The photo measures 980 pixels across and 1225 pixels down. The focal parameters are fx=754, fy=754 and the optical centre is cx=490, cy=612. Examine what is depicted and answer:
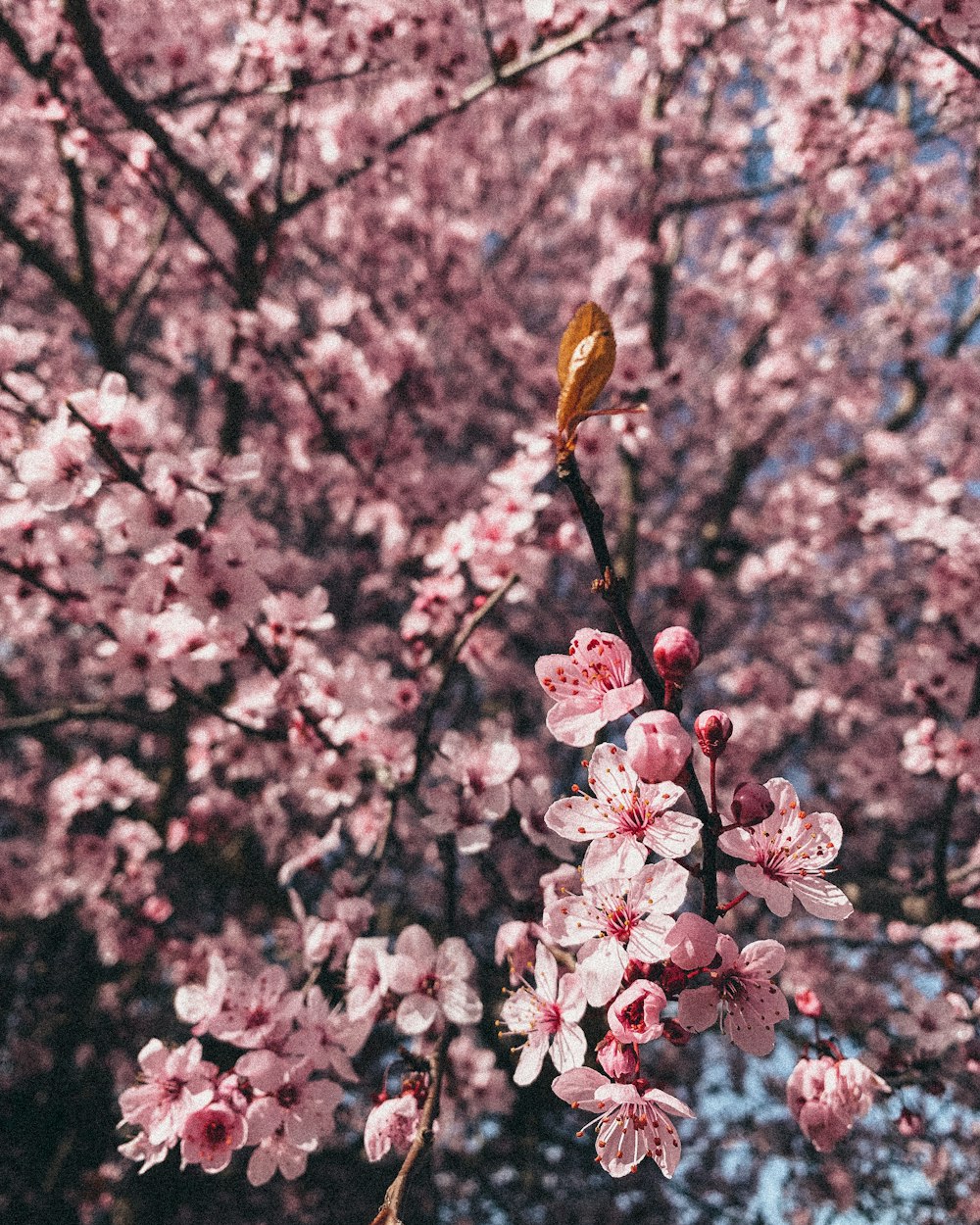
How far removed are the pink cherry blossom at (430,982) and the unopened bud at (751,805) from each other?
0.98 metres

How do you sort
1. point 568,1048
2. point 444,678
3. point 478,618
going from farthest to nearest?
point 444,678, point 478,618, point 568,1048

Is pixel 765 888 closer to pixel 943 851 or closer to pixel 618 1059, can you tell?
pixel 618 1059

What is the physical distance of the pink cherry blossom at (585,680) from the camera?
1341mm

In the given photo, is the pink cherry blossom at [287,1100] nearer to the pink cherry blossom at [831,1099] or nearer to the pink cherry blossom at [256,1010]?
the pink cherry blossom at [256,1010]

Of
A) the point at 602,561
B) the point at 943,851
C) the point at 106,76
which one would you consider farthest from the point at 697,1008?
the point at 106,76

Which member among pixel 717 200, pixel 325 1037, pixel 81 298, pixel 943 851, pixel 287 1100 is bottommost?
pixel 287 1100

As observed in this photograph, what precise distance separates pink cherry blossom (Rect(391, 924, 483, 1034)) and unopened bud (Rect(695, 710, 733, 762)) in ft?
3.33

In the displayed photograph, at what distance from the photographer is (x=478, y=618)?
2137mm

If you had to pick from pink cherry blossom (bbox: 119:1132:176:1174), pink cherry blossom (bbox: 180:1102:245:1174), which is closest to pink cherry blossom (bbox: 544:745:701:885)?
pink cherry blossom (bbox: 180:1102:245:1174)

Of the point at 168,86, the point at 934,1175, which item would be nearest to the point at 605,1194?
the point at 934,1175

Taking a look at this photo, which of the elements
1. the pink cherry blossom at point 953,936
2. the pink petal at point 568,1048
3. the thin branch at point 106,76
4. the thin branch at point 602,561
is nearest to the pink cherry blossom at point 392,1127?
the pink petal at point 568,1048

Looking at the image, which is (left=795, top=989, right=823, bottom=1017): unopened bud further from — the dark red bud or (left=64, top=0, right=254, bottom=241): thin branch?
(left=64, top=0, right=254, bottom=241): thin branch

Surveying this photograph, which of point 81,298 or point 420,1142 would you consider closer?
point 420,1142

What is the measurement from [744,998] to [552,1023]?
0.45 metres
